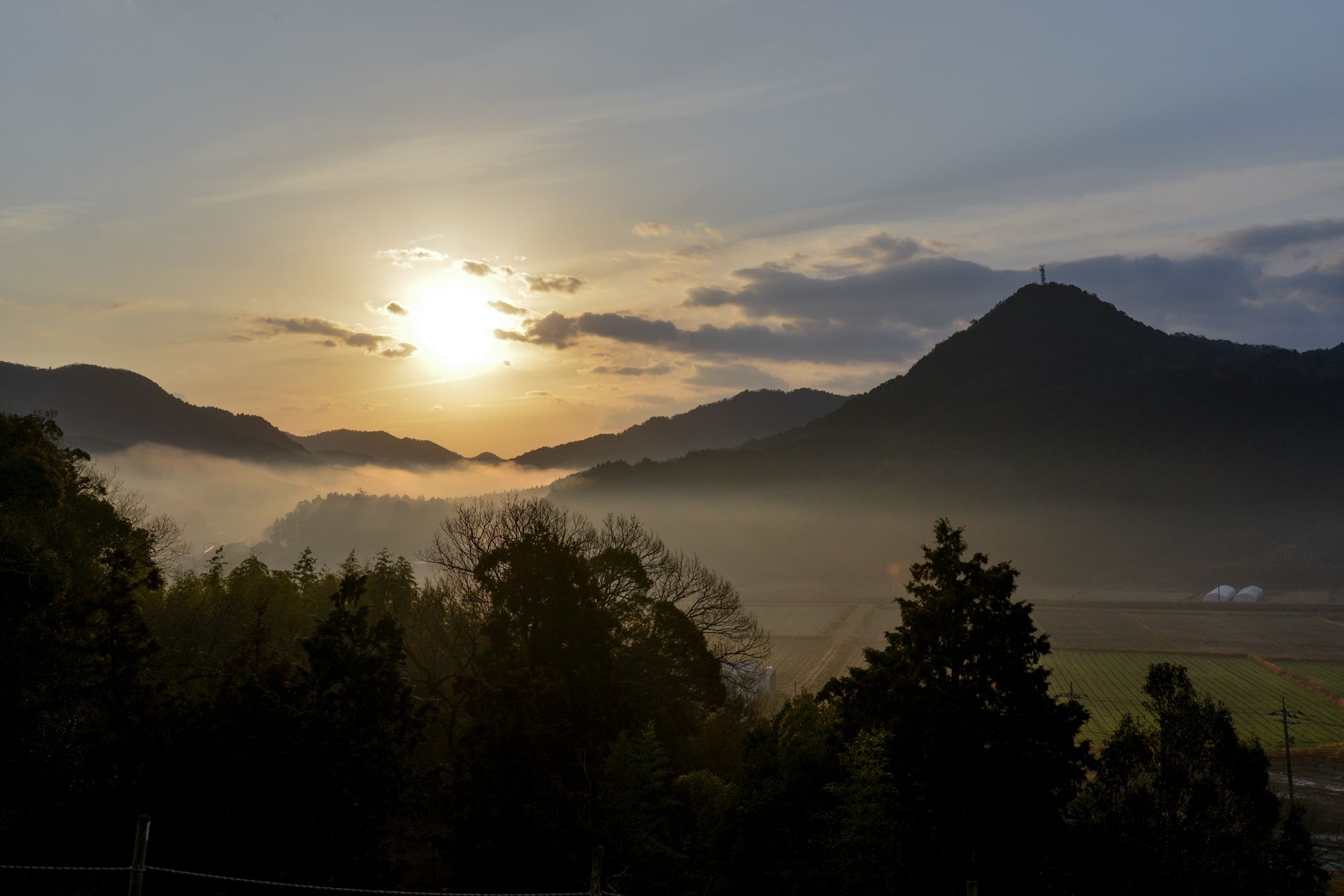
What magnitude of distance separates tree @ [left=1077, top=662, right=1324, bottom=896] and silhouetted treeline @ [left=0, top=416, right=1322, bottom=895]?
0.27 ft

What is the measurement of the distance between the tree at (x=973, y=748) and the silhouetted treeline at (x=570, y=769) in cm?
6

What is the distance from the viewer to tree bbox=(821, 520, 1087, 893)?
21.6 metres

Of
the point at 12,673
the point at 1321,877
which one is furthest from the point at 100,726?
the point at 1321,877

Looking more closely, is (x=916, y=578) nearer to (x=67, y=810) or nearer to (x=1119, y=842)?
(x=1119, y=842)

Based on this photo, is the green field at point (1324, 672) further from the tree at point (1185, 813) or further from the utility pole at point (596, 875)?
the utility pole at point (596, 875)

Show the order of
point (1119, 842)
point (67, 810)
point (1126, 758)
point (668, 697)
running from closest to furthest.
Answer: point (67, 810), point (1119, 842), point (1126, 758), point (668, 697)

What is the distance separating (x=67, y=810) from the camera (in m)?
20.3

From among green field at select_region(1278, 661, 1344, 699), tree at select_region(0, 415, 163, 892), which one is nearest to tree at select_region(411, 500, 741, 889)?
tree at select_region(0, 415, 163, 892)

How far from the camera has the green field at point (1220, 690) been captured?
8062cm

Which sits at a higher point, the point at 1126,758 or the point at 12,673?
the point at 12,673

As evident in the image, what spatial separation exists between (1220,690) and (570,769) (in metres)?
99.4

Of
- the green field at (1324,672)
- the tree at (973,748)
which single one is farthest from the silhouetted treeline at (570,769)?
the green field at (1324,672)

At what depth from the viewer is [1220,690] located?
325ft

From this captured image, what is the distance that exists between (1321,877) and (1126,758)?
9.74 m
